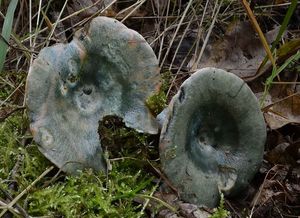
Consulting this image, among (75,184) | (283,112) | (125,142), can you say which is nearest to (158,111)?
(125,142)

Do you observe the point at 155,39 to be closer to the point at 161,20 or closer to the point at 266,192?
the point at 161,20

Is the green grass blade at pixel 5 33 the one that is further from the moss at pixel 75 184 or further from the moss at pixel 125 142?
the moss at pixel 125 142

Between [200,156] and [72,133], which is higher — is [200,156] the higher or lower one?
the lower one

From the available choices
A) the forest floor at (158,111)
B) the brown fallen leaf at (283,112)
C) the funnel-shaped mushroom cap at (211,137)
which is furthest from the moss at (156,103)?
the brown fallen leaf at (283,112)

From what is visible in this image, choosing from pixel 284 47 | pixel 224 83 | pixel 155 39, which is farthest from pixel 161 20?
pixel 224 83

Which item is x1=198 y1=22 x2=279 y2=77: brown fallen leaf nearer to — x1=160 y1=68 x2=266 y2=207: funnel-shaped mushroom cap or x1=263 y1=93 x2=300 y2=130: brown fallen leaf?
x1=263 y1=93 x2=300 y2=130: brown fallen leaf

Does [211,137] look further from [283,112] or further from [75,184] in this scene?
[75,184]

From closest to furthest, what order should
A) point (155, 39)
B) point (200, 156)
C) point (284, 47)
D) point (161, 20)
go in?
1. point (200, 156)
2. point (284, 47)
3. point (155, 39)
4. point (161, 20)
